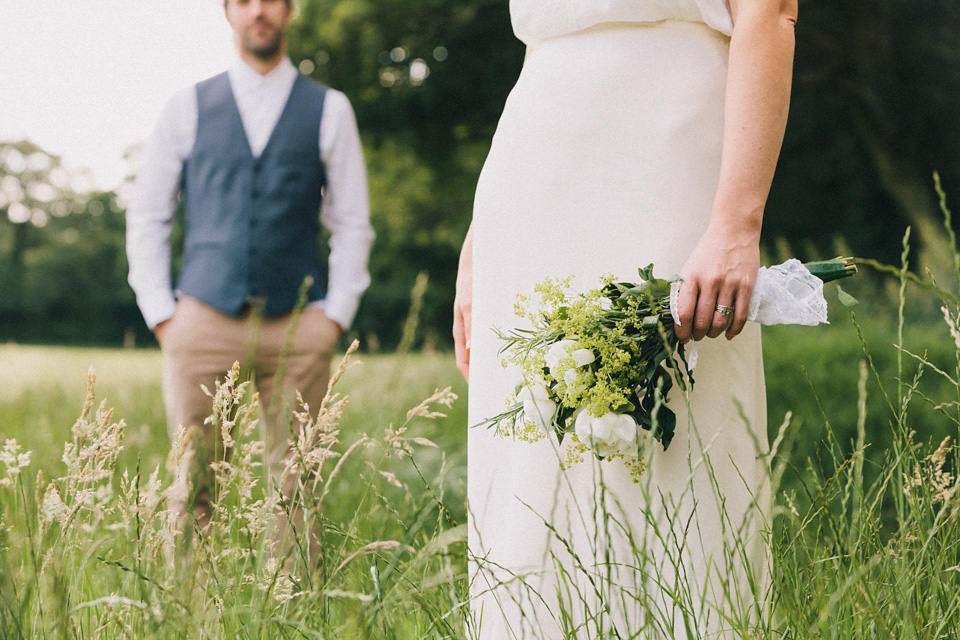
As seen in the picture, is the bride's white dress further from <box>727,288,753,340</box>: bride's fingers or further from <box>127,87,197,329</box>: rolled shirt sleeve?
<box>127,87,197,329</box>: rolled shirt sleeve

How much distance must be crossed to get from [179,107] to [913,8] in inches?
356

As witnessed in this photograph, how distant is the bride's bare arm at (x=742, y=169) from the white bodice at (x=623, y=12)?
0.05 meters

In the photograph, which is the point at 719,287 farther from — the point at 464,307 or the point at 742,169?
the point at 464,307

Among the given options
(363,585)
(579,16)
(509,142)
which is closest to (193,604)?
(363,585)

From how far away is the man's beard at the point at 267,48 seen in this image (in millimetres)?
2990

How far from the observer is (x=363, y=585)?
1585 mm

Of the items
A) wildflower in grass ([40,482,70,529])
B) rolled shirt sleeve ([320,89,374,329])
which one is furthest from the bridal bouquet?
rolled shirt sleeve ([320,89,374,329])

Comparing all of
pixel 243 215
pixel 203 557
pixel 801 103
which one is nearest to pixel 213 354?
pixel 243 215

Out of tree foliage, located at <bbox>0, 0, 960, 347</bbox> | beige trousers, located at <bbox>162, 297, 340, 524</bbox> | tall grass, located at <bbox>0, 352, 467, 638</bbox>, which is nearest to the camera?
tall grass, located at <bbox>0, 352, 467, 638</bbox>

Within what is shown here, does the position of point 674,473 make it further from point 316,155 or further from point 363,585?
point 316,155

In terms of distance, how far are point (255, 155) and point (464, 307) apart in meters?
1.49

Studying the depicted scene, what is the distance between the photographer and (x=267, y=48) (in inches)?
118

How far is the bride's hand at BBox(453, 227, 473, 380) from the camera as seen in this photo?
5.87 ft

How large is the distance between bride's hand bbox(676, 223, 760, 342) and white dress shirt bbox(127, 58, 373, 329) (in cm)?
185
